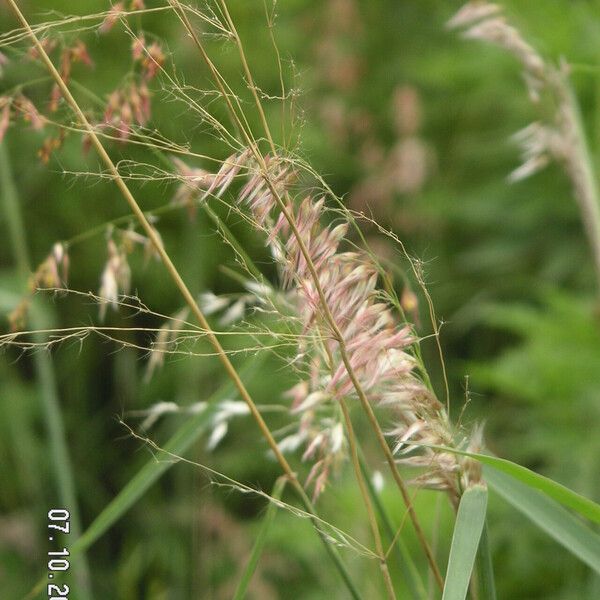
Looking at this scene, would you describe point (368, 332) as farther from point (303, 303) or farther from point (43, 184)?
point (43, 184)

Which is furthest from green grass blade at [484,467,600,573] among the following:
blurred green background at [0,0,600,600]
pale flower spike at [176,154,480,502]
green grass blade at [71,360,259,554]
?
blurred green background at [0,0,600,600]

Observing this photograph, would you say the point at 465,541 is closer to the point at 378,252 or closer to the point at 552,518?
the point at 552,518

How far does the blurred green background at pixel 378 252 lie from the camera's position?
78.2 inches

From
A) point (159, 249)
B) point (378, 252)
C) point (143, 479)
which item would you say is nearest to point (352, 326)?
point (159, 249)

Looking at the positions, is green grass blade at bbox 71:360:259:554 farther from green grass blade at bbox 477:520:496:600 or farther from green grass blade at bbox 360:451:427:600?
green grass blade at bbox 477:520:496:600

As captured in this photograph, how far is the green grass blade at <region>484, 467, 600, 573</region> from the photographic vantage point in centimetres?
80

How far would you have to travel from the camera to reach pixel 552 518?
82cm

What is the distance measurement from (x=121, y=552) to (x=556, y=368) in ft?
3.83

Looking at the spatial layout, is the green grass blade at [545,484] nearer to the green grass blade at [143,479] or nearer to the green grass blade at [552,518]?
the green grass blade at [552,518]

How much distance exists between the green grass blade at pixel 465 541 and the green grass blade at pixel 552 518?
11 centimetres

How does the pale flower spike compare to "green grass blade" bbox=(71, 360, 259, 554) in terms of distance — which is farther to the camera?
"green grass blade" bbox=(71, 360, 259, 554)

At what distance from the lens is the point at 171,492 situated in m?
2.56

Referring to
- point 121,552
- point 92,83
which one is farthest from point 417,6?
point 121,552

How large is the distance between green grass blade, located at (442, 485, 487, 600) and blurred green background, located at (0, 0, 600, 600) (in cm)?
80
